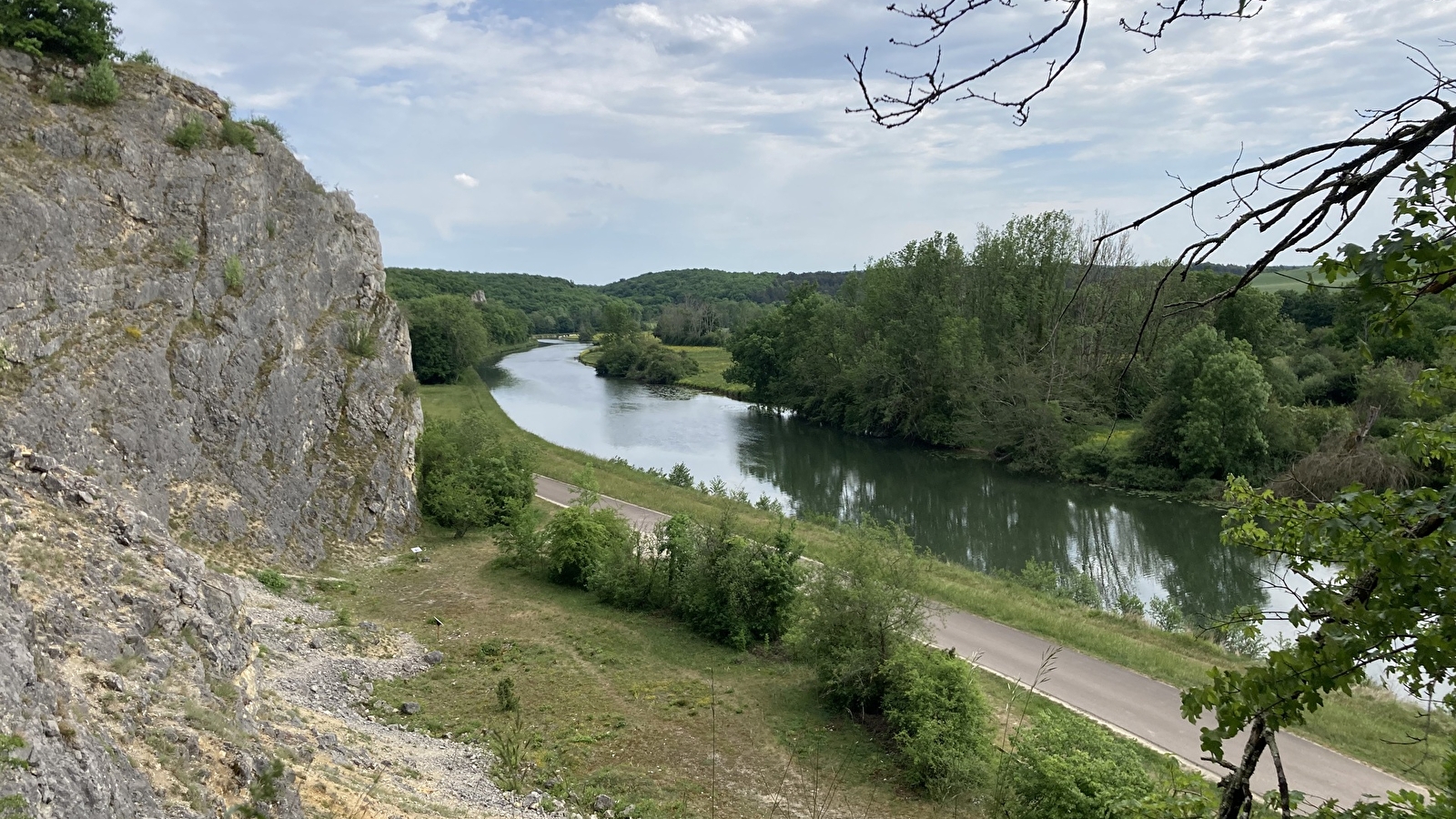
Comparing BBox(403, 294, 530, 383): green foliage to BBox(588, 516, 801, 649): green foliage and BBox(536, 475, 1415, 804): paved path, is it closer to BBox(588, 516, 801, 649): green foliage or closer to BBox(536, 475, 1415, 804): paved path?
BBox(588, 516, 801, 649): green foliage

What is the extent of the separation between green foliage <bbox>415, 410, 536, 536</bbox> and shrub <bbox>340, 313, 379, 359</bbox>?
2934 millimetres

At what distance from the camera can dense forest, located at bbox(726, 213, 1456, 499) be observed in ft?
113

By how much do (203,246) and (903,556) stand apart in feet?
55.1

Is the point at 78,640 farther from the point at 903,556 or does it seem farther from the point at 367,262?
the point at 367,262

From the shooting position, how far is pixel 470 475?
22703 millimetres

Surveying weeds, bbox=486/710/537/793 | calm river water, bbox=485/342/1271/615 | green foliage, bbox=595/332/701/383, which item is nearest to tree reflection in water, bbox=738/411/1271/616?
calm river water, bbox=485/342/1271/615

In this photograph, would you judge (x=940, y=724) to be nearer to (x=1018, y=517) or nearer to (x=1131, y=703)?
(x=1131, y=703)

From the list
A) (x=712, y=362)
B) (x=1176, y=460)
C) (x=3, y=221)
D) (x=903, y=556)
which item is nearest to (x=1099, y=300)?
(x=1176, y=460)

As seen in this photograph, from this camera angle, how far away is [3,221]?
14.7 m

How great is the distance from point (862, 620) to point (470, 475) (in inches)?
533

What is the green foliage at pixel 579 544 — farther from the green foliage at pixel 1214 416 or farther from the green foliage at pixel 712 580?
the green foliage at pixel 1214 416

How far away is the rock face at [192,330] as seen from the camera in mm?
14836

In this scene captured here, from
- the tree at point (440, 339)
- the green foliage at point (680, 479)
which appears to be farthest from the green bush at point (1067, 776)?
the tree at point (440, 339)

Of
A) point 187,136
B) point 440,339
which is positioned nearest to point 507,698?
point 187,136
